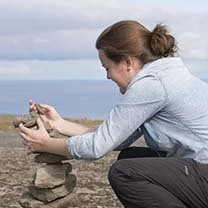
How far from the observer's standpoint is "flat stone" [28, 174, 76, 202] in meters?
5.48

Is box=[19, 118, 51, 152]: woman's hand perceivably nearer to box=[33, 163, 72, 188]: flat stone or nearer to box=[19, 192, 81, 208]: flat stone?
box=[33, 163, 72, 188]: flat stone

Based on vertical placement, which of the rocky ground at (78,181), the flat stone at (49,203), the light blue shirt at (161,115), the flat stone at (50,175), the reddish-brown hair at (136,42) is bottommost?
the rocky ground at (78,181)

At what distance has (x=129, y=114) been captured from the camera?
14.0 ft

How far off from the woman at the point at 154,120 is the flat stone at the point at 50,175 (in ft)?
3.42

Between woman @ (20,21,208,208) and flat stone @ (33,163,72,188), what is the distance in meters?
1.04

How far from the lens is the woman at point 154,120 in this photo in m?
4.27

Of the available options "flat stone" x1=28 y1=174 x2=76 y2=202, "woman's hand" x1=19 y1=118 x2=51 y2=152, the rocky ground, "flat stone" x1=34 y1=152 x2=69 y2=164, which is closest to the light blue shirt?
"woman's hand" x1=19 y1=118 x2=51 y2=152

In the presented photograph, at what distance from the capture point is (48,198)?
5520 mm

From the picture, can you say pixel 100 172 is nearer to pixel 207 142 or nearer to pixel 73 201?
pixel 73 201

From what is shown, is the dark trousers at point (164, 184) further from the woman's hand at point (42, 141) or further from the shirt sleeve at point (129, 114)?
the woman's hand at point (42, 141)

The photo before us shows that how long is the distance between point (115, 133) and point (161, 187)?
481 mm

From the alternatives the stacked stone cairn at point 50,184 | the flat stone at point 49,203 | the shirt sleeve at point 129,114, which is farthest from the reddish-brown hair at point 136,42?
the flat stone at point 49,203

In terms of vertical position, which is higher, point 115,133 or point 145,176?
point 115,133

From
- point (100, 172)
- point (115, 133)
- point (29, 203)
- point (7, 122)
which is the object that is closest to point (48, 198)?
point (29, 203)
